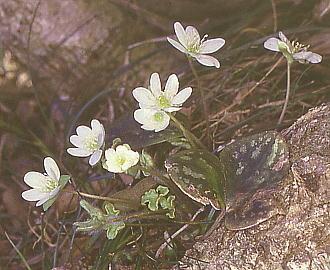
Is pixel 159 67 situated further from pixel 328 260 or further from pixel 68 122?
pixel 328 260

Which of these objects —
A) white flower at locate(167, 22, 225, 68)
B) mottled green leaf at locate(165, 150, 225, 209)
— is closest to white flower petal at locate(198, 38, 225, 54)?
white flower at locate(167, 22, 225, 68)

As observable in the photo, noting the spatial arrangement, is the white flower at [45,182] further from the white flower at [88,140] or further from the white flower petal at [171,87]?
the white flower petal at [171,87]

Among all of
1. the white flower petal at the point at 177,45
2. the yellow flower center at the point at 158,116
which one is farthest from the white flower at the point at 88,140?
the white flower petal at the point at 177,45

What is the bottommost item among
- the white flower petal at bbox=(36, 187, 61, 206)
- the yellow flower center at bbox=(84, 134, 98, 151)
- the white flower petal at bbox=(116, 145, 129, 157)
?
the white flower petal at bbox=(36, 187, 61, 206)

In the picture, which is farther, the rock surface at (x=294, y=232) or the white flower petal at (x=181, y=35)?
the white flower petal at (x=181, y=35)

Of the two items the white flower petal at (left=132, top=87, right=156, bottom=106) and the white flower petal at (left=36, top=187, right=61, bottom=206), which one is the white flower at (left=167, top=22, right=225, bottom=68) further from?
the white flower petal at (left=36, top=187, right=61, bottom=206)

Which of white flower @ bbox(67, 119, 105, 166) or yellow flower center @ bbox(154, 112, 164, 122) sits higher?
yellow flower center @ bbox(154, 112, 164, 122)

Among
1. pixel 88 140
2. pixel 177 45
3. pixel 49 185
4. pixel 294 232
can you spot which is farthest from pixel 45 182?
pixel 294 232
